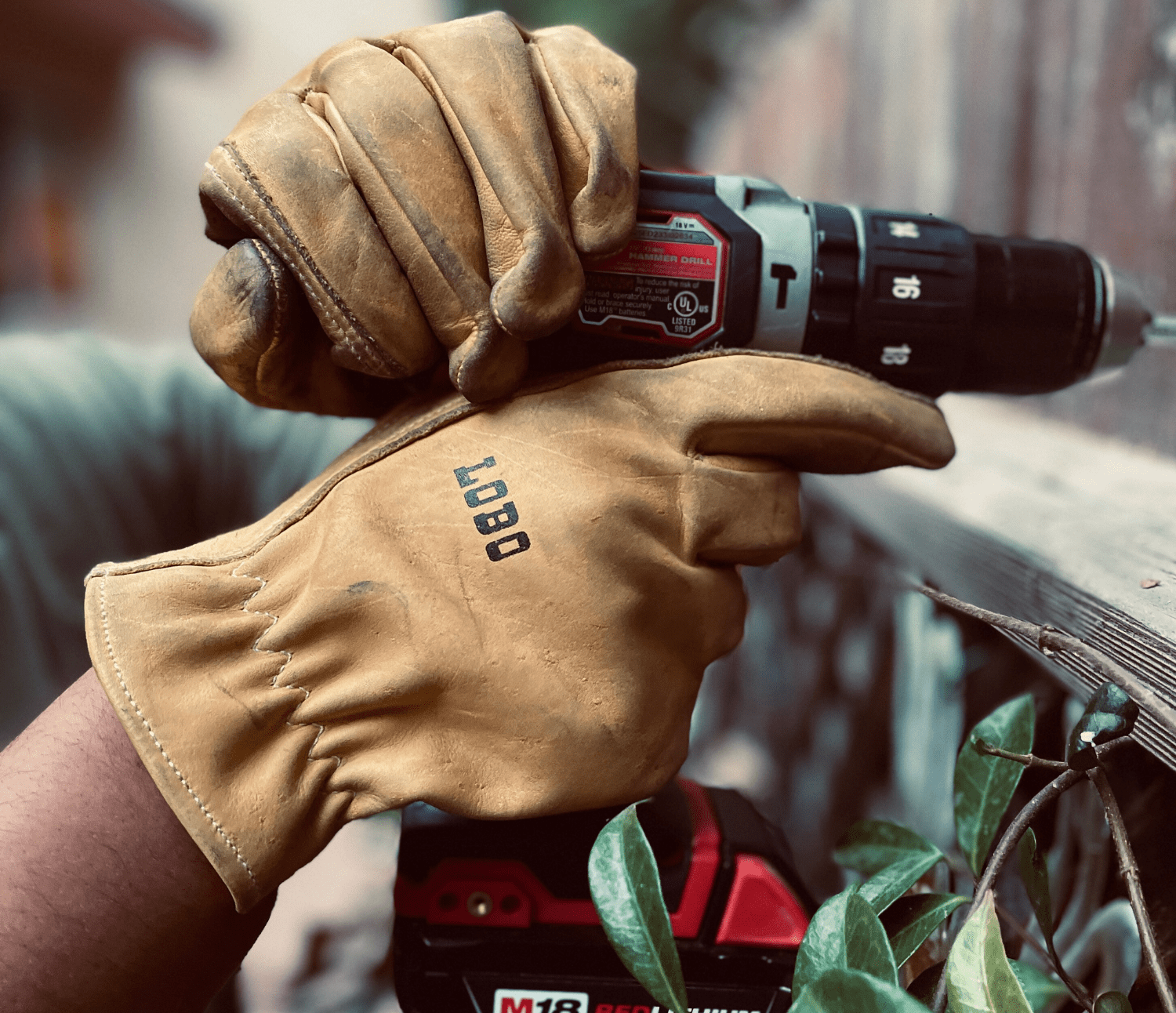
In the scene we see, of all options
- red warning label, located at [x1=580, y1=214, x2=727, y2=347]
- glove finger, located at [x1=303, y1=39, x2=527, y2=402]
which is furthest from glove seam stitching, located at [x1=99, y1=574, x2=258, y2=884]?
red warning label, located at [x1=580, y1=214, x2=727, y2=347]

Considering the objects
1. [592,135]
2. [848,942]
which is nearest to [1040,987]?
[848,942]

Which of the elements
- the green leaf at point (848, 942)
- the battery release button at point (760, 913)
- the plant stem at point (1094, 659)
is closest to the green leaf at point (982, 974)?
the green leaf at point (848, 942)

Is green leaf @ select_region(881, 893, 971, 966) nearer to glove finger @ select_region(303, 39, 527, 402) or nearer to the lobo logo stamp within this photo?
the lobo logo stamp

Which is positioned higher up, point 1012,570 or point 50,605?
point 1012,570

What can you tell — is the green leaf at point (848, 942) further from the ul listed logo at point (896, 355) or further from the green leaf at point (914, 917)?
the ul listed logo at point (896, 355)

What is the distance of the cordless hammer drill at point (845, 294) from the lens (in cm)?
57

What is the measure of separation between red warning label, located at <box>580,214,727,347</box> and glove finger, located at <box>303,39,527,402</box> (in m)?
0.08

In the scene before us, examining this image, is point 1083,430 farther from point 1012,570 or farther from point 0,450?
point 0,450

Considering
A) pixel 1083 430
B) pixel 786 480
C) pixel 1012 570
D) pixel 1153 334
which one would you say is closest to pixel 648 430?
pixel 786 480

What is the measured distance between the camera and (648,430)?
1.82 ft

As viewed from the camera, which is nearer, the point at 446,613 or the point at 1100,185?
the point at 446,613

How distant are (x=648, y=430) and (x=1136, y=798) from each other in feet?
1.34

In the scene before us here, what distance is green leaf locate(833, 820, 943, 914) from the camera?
1.49ft

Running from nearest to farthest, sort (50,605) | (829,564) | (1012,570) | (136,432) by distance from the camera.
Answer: (1012,570), (50,605), (136,432), (829,564)
